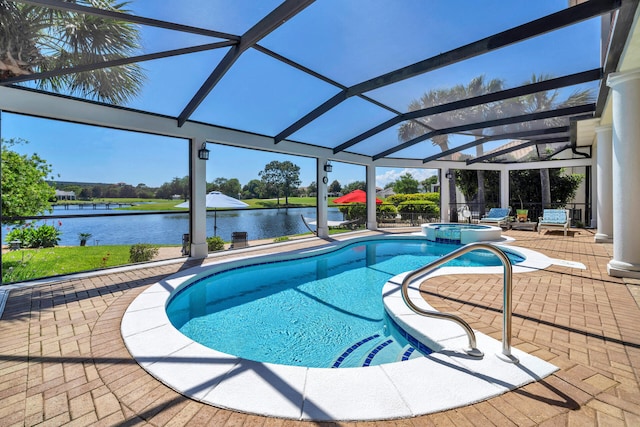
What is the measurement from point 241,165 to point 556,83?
24.1m

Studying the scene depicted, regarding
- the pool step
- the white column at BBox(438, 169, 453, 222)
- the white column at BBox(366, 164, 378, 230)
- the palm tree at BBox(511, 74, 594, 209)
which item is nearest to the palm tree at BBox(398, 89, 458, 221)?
the palm tree at BBox(511, 74, 594, 209)

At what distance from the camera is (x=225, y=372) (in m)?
2.39

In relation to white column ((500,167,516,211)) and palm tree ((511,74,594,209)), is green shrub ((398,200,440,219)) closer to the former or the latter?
white column ((500,167,516,211))

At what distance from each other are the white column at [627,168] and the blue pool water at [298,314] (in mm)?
2426

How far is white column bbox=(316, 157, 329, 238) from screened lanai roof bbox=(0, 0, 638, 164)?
2.17 meters

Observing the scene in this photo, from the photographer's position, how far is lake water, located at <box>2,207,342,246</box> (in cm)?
1647

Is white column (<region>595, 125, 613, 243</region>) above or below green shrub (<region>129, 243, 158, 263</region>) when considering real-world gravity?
above

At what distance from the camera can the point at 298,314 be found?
4.57 meters

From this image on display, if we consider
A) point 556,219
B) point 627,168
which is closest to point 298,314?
point 627,168

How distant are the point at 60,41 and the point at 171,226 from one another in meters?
18.3

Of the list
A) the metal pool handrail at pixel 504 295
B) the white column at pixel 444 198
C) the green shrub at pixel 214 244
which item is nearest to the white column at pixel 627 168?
the metal pool handrail at pixel 504 295

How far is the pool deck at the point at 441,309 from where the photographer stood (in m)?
1.89

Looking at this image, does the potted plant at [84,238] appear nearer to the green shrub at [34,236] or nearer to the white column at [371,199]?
the green shrub at [34,236]

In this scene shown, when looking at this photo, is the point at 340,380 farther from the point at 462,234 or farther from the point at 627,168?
the point at 462,234
